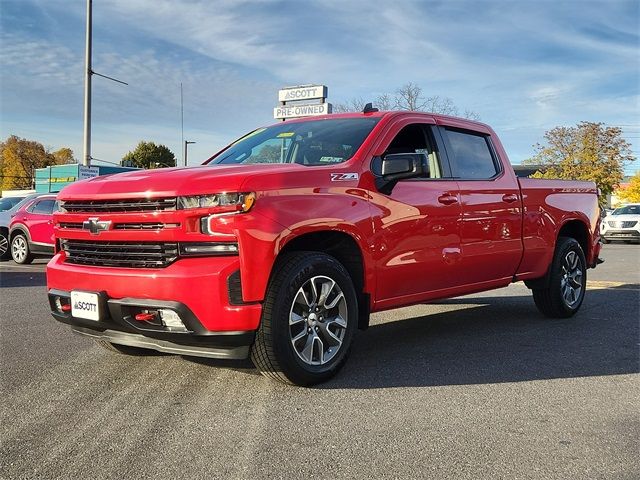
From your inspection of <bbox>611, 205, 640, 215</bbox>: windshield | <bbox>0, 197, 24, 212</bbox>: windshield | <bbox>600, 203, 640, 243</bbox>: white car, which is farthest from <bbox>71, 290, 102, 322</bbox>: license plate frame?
<bbox>611, 205, 640, 215</bbox>: windshield

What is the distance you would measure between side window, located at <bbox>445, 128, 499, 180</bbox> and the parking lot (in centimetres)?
152

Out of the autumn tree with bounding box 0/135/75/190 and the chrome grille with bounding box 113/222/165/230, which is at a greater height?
the autumn tree with bounding box 0/135/75/190

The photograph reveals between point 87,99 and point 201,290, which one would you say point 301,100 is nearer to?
point 87,99

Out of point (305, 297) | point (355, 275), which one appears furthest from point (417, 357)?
point (305, 297)

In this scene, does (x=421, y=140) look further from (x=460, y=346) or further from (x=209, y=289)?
(x=209, y=289)

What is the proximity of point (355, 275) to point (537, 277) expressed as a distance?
282 cm

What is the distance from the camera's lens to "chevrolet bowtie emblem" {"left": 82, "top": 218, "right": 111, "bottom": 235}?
391cm

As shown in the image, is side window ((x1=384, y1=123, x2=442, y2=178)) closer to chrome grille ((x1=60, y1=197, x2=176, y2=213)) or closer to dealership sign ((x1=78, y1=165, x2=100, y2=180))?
chrome grille ((x1=60, y1=197, x2=176, y2=213))

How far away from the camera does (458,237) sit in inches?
203

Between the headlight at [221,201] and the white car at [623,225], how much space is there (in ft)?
71.3

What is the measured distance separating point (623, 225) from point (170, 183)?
75.7ft

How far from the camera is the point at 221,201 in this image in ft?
11.8

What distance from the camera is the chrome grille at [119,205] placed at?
145 inches

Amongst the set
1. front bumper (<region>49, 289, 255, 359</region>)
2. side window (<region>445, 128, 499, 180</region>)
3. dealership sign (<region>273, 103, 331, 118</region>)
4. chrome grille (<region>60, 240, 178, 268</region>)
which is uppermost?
dealership sign (<region>273, 103, 331, 118</region>)
